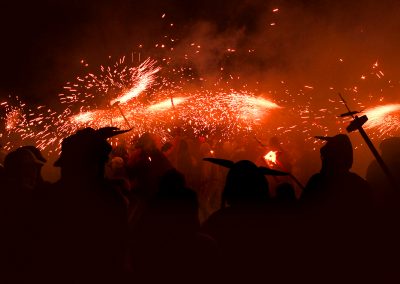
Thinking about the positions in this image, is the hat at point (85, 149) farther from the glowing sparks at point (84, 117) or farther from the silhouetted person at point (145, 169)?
the glowing sparks at point (84, 117)

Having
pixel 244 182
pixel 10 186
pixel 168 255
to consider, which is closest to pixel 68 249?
pixel 168 255

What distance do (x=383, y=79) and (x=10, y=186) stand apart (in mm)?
9904

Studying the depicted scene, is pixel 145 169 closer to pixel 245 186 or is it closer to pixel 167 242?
pixel 245 186

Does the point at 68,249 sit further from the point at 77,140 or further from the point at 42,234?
the point at 77,140

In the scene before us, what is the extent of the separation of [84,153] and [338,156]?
1.96 meters

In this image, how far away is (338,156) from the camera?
313cm

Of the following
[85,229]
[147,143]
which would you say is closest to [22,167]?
[85,229]

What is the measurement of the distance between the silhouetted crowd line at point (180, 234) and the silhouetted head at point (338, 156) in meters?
0.29

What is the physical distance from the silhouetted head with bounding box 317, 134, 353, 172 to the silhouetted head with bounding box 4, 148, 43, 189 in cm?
242

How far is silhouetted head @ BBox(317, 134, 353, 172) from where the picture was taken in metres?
3.12

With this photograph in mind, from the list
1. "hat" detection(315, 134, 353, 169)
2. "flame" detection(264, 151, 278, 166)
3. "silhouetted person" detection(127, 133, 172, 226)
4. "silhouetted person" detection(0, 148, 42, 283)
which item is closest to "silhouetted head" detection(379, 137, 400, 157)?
"hat" detection(315, 134, 353, 169)

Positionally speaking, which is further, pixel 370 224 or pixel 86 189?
pixel 370 224

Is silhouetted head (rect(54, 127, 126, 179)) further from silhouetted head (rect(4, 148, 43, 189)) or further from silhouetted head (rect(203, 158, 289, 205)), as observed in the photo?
silhouetted head (rect(203, 158, 289, 205))

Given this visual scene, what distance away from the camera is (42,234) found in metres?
2.28
